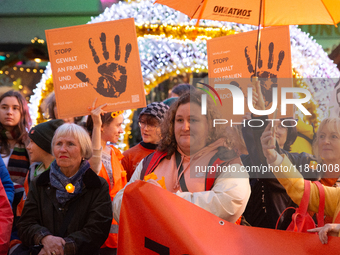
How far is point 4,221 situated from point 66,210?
0.57 metres

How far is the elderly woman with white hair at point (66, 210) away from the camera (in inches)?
104

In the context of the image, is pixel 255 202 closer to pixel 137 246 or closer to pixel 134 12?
pixel 137 246

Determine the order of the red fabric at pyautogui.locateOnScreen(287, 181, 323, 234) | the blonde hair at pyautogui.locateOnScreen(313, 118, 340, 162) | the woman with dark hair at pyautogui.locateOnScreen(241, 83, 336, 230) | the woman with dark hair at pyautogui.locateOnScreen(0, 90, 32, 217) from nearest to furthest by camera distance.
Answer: the red fabric at pyautogui.locateOnScreen(287, 181, 323, 234) → the blonde hair at pyautogui.locateOnScreen(313, 118, 340, 162) → the woman with dark hair at pyautogui.locateOnScreen(241, 83, 336, 230) → the woman with dark hair at pyautogui.locateOnScreen(0, 90, 32, 217)

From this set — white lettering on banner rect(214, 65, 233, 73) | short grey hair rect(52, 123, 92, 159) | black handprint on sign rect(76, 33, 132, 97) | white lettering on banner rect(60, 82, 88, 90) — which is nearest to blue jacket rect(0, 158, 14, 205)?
short grey hair rect(52, 123, 92, 159)

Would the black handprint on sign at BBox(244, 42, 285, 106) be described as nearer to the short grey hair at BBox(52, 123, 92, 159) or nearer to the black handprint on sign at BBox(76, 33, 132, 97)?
the black handprint on sign at BBox(76, 33, 132, 97)

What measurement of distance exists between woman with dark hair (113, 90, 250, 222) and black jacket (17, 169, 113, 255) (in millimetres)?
300

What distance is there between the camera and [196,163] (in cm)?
245

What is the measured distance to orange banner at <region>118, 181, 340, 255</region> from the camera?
197cm

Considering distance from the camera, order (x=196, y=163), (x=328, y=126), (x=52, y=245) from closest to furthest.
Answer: (x=196, y=163), (x=52, y=245), (x=328, y=126)

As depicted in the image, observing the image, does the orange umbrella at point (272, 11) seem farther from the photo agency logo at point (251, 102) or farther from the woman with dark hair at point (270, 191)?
the woman with dark hair at point (270, 191)

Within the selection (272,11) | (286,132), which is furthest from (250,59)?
(286,132)

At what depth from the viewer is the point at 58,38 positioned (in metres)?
3.23

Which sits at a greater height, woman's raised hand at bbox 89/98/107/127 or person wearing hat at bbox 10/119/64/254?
woman's raised hand at bbox 89/98/107/127

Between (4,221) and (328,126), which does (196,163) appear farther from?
(4,221)
